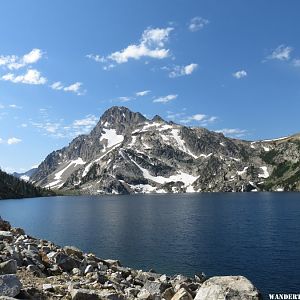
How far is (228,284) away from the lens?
1866 cm

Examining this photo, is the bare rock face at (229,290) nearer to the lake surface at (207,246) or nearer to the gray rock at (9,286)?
the gray rock at (9,286)

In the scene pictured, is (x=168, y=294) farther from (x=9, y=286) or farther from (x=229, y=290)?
(x=9, y=286)

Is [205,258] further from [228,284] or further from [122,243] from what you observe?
[228,284]

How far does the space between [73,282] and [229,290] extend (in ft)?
39.1

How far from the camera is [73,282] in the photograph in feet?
84.5

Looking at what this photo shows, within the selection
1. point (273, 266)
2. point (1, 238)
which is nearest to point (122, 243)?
point (273, 266)

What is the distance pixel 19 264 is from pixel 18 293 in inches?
372

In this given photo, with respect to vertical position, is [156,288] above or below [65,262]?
below

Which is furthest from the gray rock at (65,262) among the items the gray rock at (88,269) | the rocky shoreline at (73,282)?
the gray rock at (88,269)

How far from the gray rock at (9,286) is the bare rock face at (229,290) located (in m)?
8.58

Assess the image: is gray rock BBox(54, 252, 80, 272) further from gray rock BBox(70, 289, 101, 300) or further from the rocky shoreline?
gray rock BBox(70, 289, 101, 300)

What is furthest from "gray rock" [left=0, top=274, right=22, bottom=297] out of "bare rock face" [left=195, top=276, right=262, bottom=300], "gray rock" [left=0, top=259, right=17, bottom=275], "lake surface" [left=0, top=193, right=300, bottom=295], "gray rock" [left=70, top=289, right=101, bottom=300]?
"lake surface" [left=0, top=193, right=300, bottom=295]

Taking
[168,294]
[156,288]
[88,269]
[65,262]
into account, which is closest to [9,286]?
[65,262]

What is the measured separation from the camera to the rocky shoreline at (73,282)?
18125 mm
